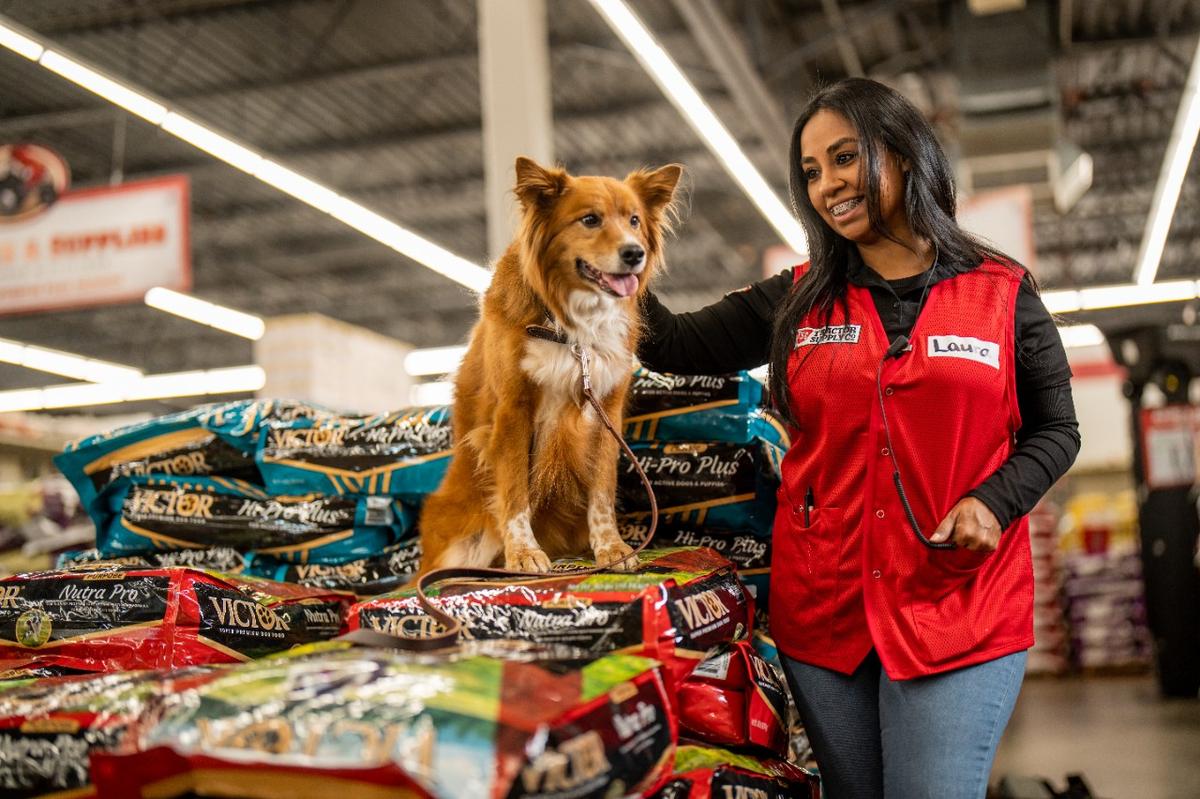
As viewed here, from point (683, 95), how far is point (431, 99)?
4670 millimetres

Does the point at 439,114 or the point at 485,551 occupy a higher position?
the point at 439,114

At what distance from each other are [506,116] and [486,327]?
13.7 ft

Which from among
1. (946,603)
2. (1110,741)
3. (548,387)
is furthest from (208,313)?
(946,603)

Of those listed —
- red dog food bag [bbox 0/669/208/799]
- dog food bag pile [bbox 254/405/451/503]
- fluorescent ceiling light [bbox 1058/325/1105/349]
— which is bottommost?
red dog food bag [bbox 0/669/208/799]

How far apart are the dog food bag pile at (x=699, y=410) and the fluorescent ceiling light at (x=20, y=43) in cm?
599

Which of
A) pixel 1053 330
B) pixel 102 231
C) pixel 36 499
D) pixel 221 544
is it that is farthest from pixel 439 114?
pixel 1053 330

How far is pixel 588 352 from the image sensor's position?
7.52ft

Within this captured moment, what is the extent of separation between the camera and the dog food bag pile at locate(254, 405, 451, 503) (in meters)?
2.75

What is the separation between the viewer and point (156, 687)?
1.31 meters

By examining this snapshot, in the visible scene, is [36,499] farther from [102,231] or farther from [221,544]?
[102,231]

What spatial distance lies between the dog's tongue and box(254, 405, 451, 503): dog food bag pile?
0.70 meters

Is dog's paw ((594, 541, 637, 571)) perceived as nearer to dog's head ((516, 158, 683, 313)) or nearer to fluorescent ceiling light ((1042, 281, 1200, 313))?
dog's head ((516, 158, 683, 313))

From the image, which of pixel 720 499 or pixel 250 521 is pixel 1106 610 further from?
pixel 250 521

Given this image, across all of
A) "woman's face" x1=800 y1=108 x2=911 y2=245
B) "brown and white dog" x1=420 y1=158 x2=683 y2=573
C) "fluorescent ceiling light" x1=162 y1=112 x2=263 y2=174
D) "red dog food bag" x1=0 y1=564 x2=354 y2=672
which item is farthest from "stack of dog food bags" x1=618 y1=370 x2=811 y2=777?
"fluorescent ceiling light" x1=162 y1=112 x2=263 y2=174
